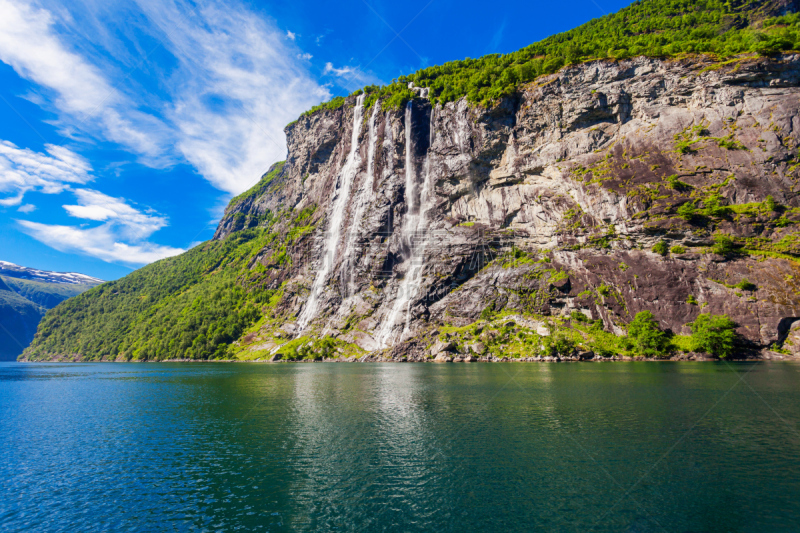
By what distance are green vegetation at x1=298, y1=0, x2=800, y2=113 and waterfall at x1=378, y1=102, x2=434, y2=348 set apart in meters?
19.6

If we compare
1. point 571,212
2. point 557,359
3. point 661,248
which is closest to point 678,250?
point 661,248

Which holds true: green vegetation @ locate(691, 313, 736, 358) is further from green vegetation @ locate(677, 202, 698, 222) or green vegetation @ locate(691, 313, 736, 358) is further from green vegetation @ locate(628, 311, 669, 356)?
green vegetation @ locate(677, 202, 698, 222)

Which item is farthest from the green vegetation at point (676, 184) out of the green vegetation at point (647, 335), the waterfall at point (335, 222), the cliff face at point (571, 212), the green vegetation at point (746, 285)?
the waterfall at point (335, 222)

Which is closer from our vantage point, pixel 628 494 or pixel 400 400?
pixel 628 494

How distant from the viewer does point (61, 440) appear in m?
24.8

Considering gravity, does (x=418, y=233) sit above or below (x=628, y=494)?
above

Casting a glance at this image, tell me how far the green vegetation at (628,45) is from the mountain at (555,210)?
0.83 metres

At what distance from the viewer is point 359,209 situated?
437 ft

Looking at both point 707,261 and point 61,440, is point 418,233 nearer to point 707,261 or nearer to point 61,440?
point 707,261

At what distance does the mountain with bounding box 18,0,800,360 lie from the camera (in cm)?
7988

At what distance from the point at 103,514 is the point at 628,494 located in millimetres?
20324

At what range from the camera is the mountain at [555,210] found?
79.9 meters

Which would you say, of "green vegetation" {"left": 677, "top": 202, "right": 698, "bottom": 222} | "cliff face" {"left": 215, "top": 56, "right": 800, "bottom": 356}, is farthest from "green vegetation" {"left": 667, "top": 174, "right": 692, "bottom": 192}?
"green vegetation" {"left": 677, "top": 202, "right": 698, "bottom": 222}

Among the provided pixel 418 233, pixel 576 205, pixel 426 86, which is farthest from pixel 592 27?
pixel 418 233
